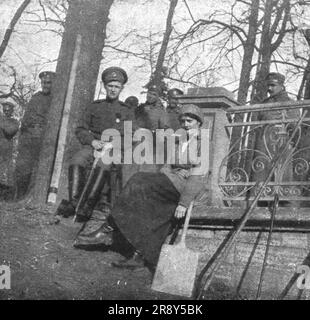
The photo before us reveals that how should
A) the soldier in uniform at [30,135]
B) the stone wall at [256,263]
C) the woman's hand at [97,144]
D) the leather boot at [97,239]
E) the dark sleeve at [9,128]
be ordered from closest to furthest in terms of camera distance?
the stone wall at [256,263] < the leather boot at [97,239] < the woman's hand at [97,144] < the soldier in uniform at [30,135] < the dark sleeve at [9,128]

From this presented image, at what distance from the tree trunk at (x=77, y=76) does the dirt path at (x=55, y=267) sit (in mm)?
756

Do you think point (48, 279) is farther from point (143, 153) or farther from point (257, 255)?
point (143, 153)

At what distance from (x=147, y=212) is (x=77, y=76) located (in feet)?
7.41

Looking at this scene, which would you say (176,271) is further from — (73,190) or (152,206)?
(73,190)

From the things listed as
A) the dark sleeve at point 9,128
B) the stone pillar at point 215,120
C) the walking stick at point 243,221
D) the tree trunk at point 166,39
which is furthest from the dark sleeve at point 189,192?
the tree trunk at point 166,39

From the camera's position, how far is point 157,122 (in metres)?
8.16

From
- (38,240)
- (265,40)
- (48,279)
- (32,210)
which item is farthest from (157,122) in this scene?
(265,40)

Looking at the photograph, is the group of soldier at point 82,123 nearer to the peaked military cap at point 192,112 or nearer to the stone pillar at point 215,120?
the stone pillar at point 215,120

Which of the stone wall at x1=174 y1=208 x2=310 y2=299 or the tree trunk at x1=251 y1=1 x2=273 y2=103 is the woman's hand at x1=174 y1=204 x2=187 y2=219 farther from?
the tree trunk at x1=251 y1=1 x2=273 y2=103

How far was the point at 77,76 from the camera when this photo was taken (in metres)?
6.35

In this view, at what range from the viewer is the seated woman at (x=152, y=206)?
491cm

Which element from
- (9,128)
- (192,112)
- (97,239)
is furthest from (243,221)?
(9,128)

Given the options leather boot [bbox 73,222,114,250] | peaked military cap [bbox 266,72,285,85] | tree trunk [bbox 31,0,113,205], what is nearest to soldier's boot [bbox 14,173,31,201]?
tree trunk [bbox 31,0,113,205]

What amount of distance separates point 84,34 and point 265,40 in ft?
32.3
